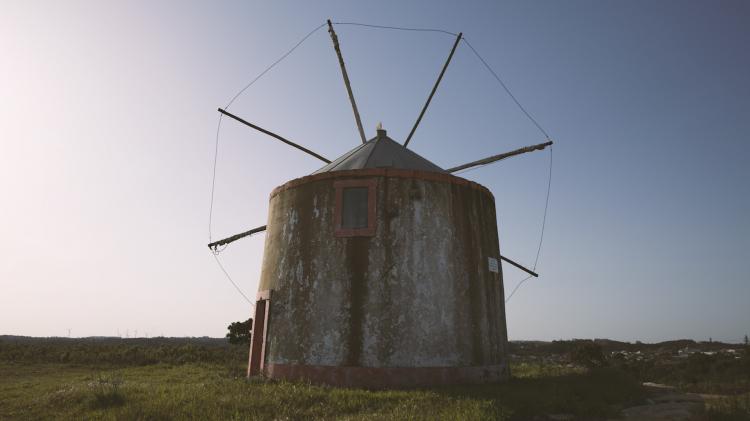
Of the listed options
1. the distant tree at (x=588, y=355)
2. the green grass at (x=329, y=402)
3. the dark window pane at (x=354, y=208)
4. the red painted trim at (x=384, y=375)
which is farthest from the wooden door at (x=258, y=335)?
the distant tree at (x=588, y=355)

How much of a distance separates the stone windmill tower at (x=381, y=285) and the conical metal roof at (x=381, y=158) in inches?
6.6

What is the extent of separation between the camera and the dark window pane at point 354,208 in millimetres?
10969

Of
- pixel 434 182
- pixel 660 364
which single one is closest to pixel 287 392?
pixel 434 182

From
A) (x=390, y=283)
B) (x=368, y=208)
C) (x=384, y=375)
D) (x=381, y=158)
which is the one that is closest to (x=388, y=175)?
(x=368, y=208)

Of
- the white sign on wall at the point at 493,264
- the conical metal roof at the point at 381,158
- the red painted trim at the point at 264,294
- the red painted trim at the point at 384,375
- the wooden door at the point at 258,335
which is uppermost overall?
the conical metal roof at the point at 381,158

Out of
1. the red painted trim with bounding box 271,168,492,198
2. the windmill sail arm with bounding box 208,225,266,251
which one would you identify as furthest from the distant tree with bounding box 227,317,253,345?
the red painted trim with bounding box 271,168,492,198

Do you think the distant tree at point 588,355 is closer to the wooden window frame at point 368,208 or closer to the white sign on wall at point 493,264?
the white sign on wall at point 493,264

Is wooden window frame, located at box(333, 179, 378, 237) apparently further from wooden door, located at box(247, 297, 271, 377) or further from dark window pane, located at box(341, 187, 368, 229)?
wooden door, located at box(247, 297, 271, 377)

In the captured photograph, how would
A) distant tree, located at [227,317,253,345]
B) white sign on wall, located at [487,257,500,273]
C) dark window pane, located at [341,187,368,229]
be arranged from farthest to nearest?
distant tree, located at [227,317,253,345] → white sign on wall, located at [487,257,500,273] → dark window pane, located at [341,187,368,229]

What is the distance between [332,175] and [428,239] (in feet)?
9.12

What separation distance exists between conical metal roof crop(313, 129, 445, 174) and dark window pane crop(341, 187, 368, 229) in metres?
0.95

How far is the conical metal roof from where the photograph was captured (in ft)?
40.6

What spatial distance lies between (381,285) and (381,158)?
3795mm

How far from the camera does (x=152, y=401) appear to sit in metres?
8.86
